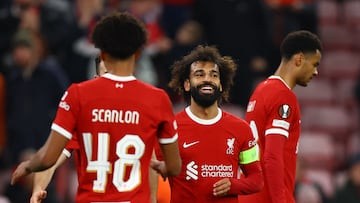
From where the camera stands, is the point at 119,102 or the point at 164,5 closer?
the point at 119,102

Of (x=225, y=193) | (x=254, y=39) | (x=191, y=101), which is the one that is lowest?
(x=225, y=193)

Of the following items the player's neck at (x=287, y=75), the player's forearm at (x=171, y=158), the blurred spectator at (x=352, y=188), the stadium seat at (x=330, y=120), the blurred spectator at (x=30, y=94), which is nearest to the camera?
the player's forearm at (x=171, y=158)

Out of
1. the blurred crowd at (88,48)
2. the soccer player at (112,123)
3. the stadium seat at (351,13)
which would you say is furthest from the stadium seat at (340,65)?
the soccer player at (112,123)

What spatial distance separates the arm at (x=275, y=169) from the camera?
859 cm

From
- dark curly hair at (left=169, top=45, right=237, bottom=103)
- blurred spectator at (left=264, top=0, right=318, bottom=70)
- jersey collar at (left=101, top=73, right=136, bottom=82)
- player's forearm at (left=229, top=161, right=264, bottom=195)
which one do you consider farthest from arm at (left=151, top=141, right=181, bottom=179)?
blurred spectator at (left=264, top=0, right=318, bottom=70)

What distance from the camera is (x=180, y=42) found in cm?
1433

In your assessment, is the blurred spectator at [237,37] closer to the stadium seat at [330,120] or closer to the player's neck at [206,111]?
the stadium seat at [330,120]

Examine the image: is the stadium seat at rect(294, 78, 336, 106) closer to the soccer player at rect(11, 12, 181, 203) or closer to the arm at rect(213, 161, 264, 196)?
the arm at rect(213, 161, 264, 196)

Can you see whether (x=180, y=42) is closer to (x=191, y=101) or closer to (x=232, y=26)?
(x=232, y=26)

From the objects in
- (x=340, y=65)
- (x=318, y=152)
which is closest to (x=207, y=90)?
(x=318, y=152)

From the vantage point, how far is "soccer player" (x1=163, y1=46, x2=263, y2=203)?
27.6 ft

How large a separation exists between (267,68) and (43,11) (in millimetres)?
2837

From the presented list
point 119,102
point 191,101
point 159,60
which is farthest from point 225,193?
point 159,60

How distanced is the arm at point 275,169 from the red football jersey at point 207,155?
0.19 metres
